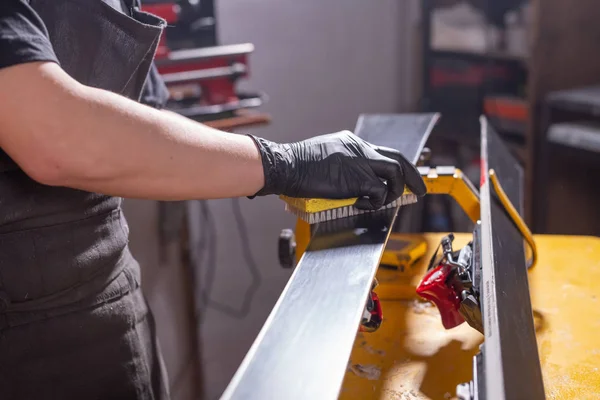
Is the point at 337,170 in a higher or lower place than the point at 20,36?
lower

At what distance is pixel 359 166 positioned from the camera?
0.96m

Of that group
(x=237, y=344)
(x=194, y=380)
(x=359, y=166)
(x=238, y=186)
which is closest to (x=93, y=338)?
(x=238, y=186)

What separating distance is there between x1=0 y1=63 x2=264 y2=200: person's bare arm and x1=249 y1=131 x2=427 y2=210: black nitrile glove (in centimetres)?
7

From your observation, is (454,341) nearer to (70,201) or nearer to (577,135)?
(70,201)

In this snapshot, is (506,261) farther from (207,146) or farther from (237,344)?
(237,344)

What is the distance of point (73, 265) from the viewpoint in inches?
37.6

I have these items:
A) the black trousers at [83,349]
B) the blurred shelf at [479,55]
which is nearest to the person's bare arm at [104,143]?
the black trousers at [83,349]

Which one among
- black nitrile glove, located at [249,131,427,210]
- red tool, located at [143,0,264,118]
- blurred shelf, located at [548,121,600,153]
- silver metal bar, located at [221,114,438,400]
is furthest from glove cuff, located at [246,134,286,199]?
blurred shelf, located at [548,121,600,153]

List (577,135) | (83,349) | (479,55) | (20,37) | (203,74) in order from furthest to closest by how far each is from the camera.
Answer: (479,55) → (577,135) → (203,74) → (83,349) → (20,37)

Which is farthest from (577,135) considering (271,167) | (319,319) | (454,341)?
(319,319)

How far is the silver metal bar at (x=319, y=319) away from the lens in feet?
2.10

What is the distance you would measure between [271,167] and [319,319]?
0.24 meters

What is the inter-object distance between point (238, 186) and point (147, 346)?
0.42 meters

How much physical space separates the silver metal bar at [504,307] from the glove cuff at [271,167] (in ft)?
0.99
